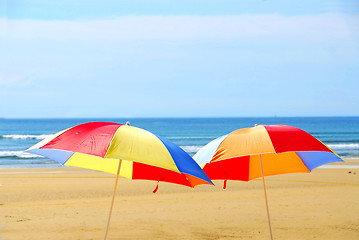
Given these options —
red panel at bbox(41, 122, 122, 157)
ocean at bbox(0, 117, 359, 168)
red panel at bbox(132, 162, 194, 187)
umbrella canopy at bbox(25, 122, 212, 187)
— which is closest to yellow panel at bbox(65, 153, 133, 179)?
red panel at bbox(132, 162, 194, 187)

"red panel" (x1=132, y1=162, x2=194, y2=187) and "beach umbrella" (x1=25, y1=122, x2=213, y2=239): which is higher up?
"beach umbrella" (x1=25, y1=122, x2=213, y2=239)

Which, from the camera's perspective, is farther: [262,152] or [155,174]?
[155,174]

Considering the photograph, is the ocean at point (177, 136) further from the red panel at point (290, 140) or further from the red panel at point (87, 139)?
the red panel at point (290, 140)

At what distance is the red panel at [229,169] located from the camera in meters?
5.95

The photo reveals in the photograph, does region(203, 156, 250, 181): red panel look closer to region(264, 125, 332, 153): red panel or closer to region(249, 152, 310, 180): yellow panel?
region(249, 152, 310, 180): yellow panel

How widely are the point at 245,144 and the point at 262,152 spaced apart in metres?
0.29

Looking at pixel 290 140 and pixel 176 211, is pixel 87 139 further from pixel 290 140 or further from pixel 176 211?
pixel 176 211

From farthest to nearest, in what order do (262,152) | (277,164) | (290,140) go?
(277,164) → (290,140) → (262,152)

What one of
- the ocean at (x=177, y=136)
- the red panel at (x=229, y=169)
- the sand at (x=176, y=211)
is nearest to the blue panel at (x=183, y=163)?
the red panel at (x=229, y=169)

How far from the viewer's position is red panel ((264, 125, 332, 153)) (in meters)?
4.90

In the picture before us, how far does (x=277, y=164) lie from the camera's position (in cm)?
630

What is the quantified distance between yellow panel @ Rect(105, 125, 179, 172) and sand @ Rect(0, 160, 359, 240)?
3584 millimetres

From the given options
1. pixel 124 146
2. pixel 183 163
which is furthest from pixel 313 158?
pixel 124 146

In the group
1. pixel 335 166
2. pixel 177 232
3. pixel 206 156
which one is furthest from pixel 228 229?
pixel 335 166
